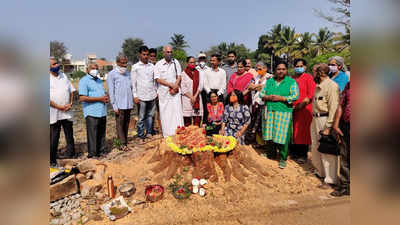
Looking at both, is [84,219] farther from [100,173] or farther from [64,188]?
[100,173]

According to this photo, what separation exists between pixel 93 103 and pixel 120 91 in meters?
0.57

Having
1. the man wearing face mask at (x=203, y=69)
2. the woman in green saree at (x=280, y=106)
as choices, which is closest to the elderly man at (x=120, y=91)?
the man wearing face mask at (x=203, y=69)

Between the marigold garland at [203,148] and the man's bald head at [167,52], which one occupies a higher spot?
the man's bald head at [167,52]

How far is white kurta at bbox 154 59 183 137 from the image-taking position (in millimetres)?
4507

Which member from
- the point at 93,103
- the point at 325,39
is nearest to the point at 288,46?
the point at 325,39

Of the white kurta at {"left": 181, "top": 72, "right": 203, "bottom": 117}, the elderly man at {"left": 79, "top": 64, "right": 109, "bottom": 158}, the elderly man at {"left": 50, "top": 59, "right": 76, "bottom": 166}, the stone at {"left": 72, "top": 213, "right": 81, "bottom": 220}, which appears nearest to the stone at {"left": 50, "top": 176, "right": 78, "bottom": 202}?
the stone at {"left": 72, "top": 213, "right": 81, "bottom": 220}

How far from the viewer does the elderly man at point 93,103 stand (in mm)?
3934

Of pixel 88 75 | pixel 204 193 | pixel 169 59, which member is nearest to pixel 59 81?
pixel 88 75

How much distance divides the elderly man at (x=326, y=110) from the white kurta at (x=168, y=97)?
249 centimetres

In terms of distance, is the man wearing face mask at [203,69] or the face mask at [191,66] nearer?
the face mask at [191,66]

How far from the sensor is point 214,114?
4344mm

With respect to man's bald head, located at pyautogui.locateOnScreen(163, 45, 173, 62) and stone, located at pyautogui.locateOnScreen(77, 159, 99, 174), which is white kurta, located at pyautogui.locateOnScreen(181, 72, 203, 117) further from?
stone, located at pyautogui.locateOnScreen(77, 159, 99, 174)

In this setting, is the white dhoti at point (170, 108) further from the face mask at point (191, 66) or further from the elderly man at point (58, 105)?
the elderly man at point (58, 105)

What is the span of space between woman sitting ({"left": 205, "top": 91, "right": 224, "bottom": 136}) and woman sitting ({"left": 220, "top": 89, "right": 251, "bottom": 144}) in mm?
166
